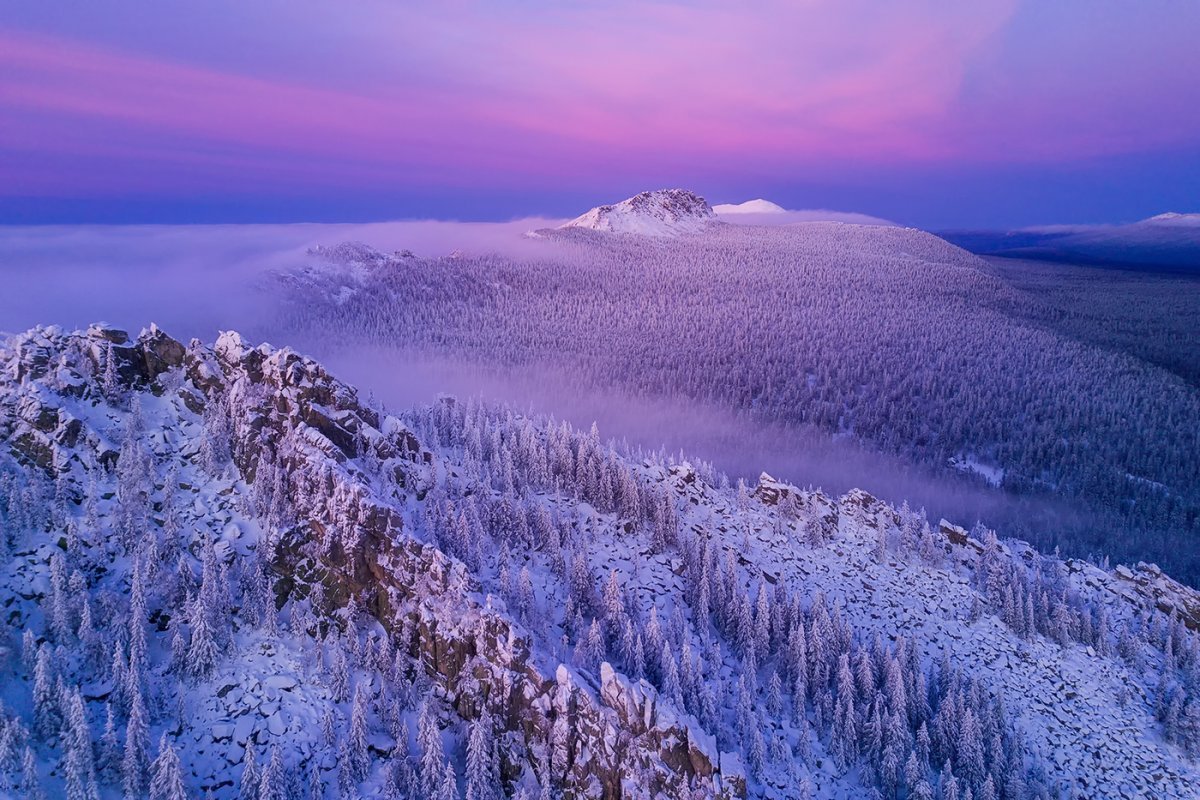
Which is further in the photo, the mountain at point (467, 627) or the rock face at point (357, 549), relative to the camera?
the rock face at point (357, 549)

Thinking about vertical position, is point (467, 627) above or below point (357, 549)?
below

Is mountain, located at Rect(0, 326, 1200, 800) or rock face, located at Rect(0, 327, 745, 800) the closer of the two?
mountain, located at Rect(0, 326, 1200, 800)

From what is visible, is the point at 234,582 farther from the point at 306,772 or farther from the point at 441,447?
the point at 441,447

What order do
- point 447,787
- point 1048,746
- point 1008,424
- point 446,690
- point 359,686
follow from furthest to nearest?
1. point 1008,424
2. point 1048,746
3. point 446,690
4. point 359,686
5. point 447,787

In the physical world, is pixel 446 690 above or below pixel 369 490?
below

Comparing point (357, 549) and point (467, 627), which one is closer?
point (467, 627)

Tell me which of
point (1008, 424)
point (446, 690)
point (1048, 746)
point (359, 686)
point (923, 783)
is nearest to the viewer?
point (359, 686)

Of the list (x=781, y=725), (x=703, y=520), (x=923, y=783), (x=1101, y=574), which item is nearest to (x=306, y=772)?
(x=781, y=725)

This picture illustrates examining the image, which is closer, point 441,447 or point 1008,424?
point 441,447
